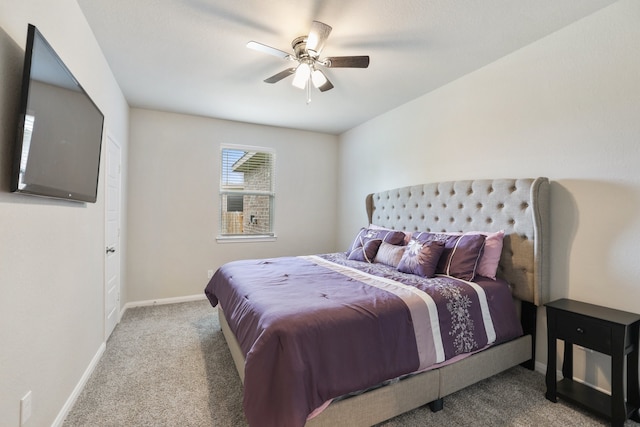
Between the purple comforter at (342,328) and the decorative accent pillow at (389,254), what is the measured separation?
27 centimetres

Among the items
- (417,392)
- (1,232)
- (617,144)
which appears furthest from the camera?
(617,144)

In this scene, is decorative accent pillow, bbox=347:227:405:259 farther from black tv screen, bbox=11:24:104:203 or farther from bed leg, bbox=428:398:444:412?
black tv screen, bbox=11:24:104:203

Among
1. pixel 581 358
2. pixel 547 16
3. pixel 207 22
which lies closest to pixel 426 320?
pixel 581 358

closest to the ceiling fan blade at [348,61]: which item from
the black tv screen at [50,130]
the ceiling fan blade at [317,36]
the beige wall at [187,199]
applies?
the ceiling fan blade at [317,36]

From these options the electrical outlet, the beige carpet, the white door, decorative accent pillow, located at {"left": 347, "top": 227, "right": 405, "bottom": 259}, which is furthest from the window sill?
the electrical outlet

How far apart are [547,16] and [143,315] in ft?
15.8

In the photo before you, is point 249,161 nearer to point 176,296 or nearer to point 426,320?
point 176,296

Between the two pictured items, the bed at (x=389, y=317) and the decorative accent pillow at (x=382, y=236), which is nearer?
the bed at (x=389, y=317)

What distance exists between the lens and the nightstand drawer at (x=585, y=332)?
173cm

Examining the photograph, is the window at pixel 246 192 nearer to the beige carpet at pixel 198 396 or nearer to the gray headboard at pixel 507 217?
the beige carpet at pixel 198 396

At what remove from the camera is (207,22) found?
2.10 metres

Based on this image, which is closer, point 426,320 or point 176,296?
point 426,320

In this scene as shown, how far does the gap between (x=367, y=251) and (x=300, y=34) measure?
2.16m

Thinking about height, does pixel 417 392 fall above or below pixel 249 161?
below
